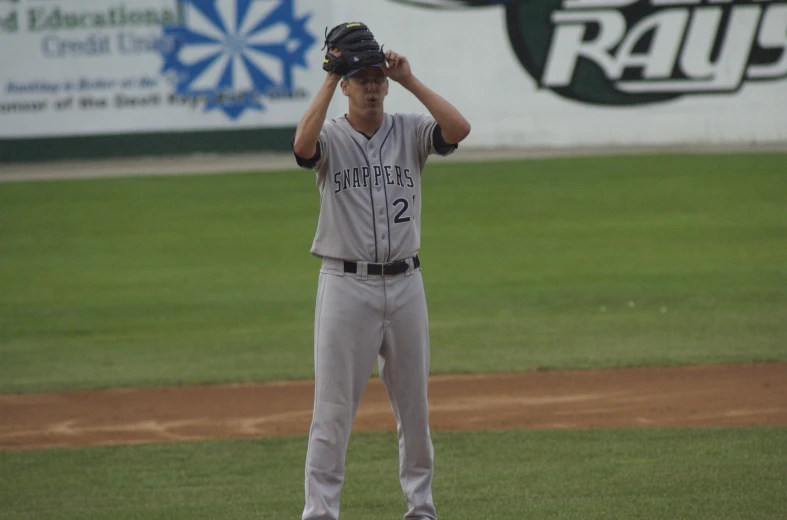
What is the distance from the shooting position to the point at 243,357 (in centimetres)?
1022

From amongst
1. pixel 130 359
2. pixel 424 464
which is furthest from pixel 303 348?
pixel 424 464

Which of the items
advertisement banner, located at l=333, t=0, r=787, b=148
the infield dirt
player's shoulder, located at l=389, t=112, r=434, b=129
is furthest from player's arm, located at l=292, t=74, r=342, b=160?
advertisement banner, located at l=333, t=0, r=787, b=148

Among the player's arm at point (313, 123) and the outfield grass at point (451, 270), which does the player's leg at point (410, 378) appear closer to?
the player's arm at point (313, 123)

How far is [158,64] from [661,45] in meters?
9.31

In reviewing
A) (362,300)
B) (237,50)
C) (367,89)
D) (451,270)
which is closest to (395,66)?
(367,89)

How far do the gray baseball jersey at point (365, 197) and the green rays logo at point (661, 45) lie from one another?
17.7m

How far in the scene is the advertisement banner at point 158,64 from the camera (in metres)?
23.0

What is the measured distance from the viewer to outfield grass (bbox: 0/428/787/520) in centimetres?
575

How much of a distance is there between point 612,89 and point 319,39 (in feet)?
18.0

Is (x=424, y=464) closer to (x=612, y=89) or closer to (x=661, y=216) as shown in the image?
(x=661, y=216)

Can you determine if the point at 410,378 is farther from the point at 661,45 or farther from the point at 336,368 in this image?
the point at 661,45

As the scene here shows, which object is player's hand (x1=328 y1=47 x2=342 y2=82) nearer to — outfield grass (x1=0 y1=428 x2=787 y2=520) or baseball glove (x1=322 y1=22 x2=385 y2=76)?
baseball glove (x1=322 y1=22 x2=385 y2=76)

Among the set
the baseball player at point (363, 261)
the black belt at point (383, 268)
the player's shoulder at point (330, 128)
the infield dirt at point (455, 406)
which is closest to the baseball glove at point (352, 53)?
the baseball player at point (363, 261)

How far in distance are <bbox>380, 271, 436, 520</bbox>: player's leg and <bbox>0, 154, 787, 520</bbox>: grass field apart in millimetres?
635
